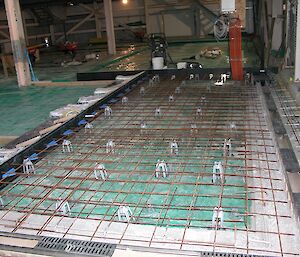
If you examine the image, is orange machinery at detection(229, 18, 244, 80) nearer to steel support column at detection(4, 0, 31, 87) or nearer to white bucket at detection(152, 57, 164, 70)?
white bucket at detection(152, 57, 164, 70)

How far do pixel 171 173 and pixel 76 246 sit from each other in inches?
43.7

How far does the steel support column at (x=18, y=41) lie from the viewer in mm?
7699

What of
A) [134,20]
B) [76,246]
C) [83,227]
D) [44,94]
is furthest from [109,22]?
[76,246]

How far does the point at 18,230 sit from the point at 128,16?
53.2 ft

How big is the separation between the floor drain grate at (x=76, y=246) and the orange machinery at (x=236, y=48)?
4.74m

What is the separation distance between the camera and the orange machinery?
5.81m

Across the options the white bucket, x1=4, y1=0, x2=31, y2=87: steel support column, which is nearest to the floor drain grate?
the white bucket

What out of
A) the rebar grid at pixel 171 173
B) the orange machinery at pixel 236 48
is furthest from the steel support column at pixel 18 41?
the orange machinery at pixel 236 48

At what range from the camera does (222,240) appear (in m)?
1.86

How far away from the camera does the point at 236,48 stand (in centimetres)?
587

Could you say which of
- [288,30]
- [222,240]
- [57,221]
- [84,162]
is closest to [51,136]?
[84,162]

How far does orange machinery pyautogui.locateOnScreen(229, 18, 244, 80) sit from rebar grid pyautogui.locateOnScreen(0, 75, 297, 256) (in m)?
1.00

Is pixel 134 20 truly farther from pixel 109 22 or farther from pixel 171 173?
pixel 171 173

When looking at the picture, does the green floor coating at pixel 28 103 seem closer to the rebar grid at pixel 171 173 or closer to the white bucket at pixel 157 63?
the rebar grid at pixel 171 173
